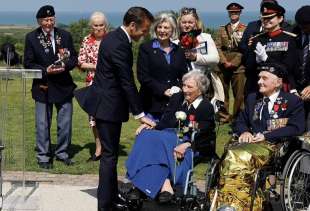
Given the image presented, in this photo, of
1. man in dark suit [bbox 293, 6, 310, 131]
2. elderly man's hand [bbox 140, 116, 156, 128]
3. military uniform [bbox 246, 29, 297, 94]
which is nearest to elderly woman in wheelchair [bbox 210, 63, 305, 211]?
man in dark suit [bbox 293, 6, 310, 131]

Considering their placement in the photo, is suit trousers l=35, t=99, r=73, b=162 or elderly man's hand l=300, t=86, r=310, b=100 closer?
elderly man's hand l=300, t=86, r=310, b=100

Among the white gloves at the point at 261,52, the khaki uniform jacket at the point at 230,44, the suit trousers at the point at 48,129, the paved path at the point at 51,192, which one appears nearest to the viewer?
the paved path at the point at 51,192

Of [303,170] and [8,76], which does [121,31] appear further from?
[303,170]

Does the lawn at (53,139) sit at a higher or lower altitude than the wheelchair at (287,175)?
lower

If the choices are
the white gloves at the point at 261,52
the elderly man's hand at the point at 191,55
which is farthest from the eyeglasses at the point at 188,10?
the white gloves at the point at 261,52

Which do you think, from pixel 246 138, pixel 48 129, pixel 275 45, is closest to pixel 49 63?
pixel 48 129

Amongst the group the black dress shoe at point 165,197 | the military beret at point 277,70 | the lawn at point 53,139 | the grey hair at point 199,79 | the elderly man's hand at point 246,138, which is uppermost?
the military beret at point 277,70

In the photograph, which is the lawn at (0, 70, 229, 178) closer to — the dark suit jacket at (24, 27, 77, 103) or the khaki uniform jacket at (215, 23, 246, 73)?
the dark suit jacket at (24, 27, 77, 103)

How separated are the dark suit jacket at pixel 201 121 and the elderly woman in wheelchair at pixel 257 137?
0.24m

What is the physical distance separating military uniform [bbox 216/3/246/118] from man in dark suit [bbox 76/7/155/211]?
143 inches

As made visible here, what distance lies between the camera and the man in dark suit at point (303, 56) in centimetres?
631

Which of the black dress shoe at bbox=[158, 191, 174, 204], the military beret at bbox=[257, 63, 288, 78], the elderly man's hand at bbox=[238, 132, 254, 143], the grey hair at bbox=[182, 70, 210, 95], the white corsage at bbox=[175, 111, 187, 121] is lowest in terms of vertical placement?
the black dress shoe at bbox=[158, 191, 174, 204]

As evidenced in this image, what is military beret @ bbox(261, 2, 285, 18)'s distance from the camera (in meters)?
6.56

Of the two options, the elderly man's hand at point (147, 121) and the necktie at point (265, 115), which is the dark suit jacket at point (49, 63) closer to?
the elderly man's hand at point (147, 121)
